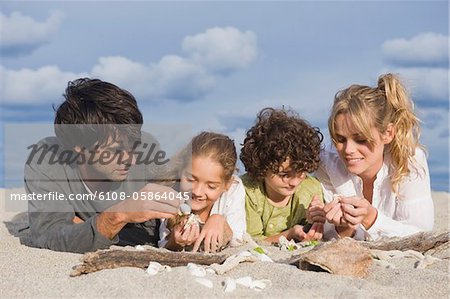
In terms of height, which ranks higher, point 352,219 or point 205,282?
point 352,219

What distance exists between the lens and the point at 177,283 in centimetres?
322

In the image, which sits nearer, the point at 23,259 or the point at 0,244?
the point at 23,259

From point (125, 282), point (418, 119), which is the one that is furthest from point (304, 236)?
point (125, 282)

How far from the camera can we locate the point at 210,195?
191 inches

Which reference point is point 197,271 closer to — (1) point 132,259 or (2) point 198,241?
(1) point 132,259

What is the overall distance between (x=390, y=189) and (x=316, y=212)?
0.90m

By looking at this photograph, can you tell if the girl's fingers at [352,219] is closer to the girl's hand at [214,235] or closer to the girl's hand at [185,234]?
the girl's hand at [214,235]

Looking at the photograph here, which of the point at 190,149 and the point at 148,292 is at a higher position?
the point at 190,149

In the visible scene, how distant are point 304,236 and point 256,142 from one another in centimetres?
87

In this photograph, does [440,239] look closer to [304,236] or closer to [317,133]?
[304,236]

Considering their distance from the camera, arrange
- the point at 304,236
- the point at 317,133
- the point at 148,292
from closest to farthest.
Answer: the point at 148,292, the point at 304,236, the point at 317,133

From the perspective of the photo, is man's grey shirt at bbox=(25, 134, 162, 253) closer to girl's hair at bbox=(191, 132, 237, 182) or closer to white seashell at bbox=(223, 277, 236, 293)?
girl's hair at bbox=(191, 132, 237, 182)

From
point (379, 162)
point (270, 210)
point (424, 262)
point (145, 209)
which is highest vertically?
point (379, 162)

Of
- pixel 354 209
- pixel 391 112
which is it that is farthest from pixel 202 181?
pixel 391 112
